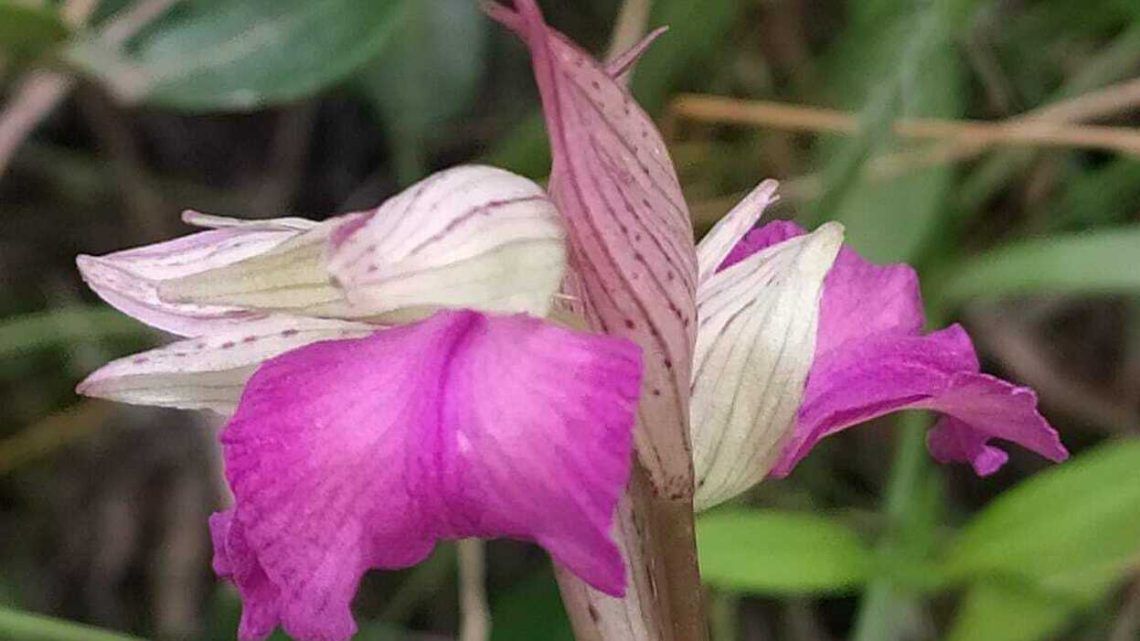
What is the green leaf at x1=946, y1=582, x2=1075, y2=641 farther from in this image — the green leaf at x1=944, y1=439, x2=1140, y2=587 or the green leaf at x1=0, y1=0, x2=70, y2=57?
the green leaf at x1=0, y1=0, x2=70, y2=57

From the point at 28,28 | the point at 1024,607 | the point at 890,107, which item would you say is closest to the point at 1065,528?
the point at 1024,607

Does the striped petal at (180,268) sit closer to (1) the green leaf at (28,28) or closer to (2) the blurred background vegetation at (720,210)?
(2) the blurred background vegetation at (720,210)

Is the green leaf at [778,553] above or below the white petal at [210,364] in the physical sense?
below

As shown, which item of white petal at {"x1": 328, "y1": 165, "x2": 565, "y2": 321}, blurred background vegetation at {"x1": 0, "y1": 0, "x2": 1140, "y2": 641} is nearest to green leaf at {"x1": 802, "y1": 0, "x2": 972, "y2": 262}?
blurred background vegetation at {"x1": 0, "y1": 0, "x2": 1140, "y2": 641}

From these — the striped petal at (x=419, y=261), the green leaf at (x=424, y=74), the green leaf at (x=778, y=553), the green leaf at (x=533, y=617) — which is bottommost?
the green leaf at (x=533, y=617)

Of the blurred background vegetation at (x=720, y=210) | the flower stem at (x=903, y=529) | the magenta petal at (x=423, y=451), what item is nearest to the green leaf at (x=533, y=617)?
the blurred background vegetation at (x=720, y=210)

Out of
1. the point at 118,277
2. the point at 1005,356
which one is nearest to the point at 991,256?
the point at 1005,356

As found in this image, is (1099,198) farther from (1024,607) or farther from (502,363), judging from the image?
(502,363)
